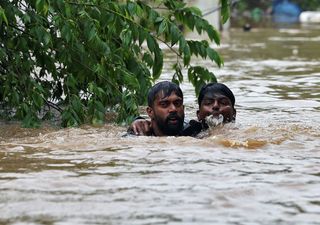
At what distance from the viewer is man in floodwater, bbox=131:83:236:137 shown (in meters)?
8.11

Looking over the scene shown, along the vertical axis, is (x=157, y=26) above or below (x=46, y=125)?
above

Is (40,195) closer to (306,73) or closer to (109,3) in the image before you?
(109,3)

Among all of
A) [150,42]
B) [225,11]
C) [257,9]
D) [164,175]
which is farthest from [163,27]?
[257,9]

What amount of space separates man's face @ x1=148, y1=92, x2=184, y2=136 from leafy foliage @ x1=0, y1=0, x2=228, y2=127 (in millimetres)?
967

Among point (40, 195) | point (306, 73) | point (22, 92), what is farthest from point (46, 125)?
point (306, 73)

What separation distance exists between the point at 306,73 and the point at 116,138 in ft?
26.2

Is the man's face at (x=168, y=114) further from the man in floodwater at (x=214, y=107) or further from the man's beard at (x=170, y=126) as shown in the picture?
the man in floodwater at (x=214, y=107)

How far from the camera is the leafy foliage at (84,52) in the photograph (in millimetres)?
8664

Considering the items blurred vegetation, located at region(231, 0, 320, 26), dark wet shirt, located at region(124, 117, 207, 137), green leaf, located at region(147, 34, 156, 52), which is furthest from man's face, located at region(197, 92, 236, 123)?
blurred vegetation, located at region(231, 0, 320, 26)

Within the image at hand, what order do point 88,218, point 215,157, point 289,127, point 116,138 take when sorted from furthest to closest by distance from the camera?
point 289,127 < point 116,138 < point 215,157 < point 88,218

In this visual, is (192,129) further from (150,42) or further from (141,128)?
(150,42)

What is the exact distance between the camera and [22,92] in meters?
8.88

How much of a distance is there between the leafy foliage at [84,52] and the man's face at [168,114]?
3.17 ft

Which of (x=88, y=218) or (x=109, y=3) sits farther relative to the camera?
(x=109, y=3)
